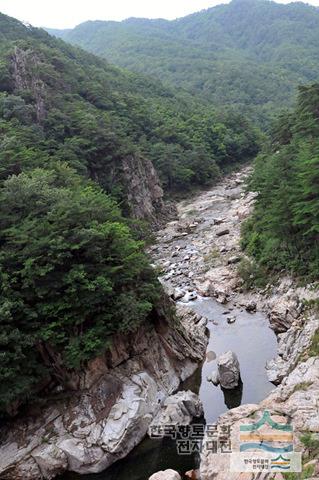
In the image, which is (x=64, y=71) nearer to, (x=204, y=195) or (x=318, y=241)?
(x=204, y=195)

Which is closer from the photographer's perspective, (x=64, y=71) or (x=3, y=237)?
(x=3, y=237)

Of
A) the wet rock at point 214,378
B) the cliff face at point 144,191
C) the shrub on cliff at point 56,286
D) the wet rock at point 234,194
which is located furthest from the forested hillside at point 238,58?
the wet rock at point 214,378

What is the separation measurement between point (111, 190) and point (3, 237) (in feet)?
73.2

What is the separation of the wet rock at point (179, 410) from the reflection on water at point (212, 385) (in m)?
0.56

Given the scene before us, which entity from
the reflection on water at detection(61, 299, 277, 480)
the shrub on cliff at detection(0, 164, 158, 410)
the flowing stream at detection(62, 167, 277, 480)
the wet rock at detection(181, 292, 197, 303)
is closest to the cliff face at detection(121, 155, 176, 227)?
the flowing stream at detection(62, 167, 277, 480)

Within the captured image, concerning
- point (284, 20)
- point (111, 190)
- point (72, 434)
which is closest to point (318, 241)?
point (72, 434)

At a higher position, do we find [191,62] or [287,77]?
[191,62]

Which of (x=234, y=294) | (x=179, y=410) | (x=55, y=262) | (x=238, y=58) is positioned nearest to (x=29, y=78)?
(x=234, y=294)

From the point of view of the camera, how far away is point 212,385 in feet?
61.1

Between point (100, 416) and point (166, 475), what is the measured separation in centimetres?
370

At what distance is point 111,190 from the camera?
131 feet

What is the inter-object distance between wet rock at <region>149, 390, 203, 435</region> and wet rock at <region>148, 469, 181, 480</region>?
258 centimetres

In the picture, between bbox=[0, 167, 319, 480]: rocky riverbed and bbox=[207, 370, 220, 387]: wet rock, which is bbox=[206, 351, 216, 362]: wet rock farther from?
bbox=[207, 370, 220, 387]: wet rock

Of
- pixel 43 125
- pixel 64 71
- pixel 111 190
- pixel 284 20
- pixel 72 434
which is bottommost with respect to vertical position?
pixel 72 434
